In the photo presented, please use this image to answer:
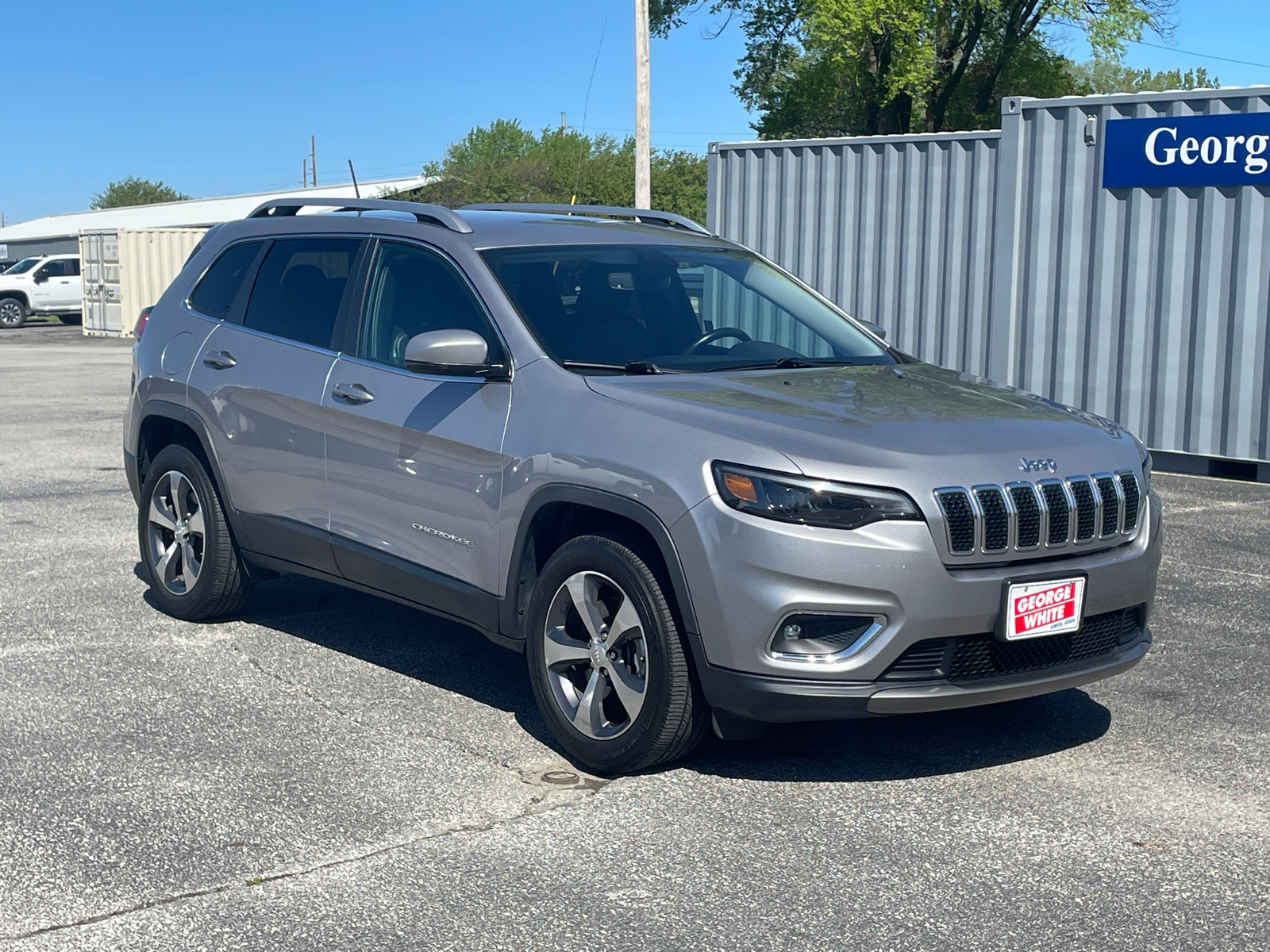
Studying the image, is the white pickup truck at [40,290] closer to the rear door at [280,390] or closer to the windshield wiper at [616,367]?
the rear door at [280,390]

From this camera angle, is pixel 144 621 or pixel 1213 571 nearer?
pixel 144 621

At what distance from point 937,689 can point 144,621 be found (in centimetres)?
392

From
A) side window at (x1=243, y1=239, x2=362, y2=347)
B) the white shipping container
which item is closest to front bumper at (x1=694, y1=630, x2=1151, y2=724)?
side window at (x1=243, y1=239, x2=362, y2=347)

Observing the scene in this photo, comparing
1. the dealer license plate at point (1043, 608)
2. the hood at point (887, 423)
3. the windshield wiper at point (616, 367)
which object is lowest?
the dealer license plate at point (1043, 608)

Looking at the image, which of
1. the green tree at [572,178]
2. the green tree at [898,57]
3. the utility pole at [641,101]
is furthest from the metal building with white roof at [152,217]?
the utility pole at [641,101]

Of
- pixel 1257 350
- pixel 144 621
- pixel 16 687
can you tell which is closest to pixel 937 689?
pixel 16 687

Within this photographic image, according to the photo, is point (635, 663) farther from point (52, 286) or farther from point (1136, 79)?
point (1136, 79)

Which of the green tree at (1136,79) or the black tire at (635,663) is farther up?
the green tree at (1136,79)

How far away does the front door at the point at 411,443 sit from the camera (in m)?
4.98

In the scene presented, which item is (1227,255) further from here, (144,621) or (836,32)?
(836,32)

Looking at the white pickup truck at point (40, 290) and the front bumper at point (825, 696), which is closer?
the front bumper at point (825, 696)

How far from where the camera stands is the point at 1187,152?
36.4ft

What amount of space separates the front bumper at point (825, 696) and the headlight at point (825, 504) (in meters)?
0.46

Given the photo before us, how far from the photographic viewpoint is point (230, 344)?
20.7ft
